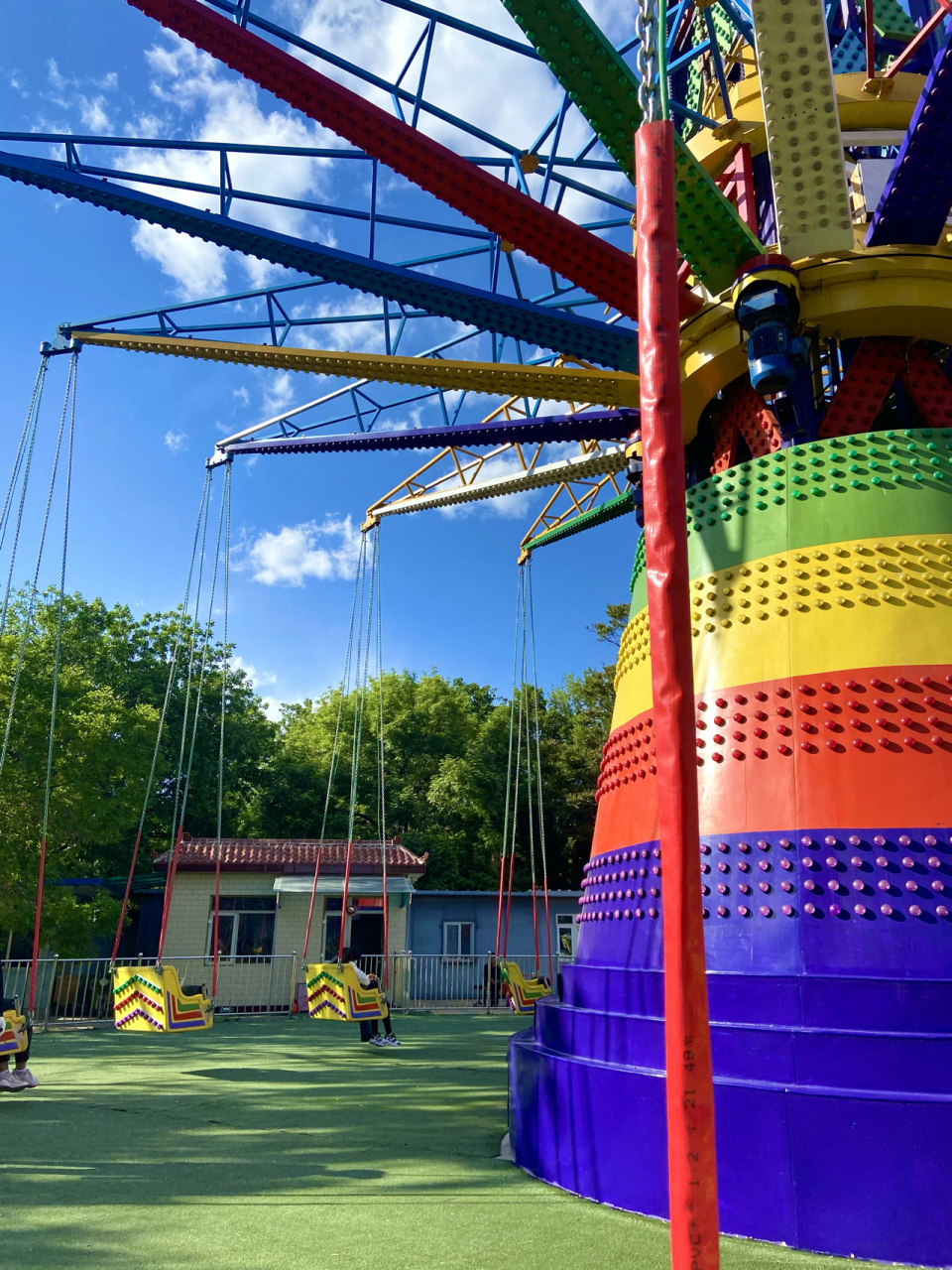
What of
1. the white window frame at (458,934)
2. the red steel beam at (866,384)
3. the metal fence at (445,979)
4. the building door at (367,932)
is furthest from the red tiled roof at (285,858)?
the red steel beam at (866,384)

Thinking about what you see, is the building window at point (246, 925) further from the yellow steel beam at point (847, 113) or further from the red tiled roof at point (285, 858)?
the yellow steel beam at point (847, 113)

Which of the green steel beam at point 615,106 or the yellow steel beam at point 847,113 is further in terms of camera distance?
the yellow steel beam at point 847,113

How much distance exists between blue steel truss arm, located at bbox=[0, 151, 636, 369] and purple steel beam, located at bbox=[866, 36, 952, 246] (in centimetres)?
211

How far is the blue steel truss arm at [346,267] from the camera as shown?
301 inches

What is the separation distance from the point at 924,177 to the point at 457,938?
911 inches

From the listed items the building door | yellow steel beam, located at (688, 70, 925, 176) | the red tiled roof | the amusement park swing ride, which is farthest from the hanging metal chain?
the building door

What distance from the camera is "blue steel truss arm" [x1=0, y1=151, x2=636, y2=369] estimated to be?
301 inches

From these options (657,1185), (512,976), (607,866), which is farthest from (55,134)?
(512,976)

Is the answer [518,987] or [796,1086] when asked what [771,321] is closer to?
[796,1086]

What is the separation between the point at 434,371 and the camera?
29.5 ft

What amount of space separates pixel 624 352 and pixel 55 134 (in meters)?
5.49

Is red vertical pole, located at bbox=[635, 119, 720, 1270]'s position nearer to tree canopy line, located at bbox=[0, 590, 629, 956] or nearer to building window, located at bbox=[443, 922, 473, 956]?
tree canopy line, located at bbox=[0, 590, 629, 956]

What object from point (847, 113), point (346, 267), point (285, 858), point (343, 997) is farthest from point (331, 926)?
point (847, 113)

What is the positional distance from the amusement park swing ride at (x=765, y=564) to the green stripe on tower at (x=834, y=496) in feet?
0.07
